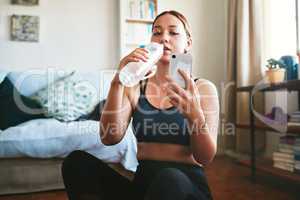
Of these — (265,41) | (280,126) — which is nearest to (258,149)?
(280,126)

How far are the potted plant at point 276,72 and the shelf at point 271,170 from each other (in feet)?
1.88

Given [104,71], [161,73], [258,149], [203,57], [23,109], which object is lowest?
[258,149]

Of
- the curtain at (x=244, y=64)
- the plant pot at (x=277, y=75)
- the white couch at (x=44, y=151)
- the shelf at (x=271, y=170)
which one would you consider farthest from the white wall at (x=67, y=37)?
the shelf at (x=271, y=170)

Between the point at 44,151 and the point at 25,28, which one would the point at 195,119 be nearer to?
the point at 44,151

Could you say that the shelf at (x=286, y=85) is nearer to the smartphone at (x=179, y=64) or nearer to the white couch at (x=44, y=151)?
the white couch at (x=44, y=151)

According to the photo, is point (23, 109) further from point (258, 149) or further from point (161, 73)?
point (258, 149)

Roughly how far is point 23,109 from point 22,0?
1001 mm

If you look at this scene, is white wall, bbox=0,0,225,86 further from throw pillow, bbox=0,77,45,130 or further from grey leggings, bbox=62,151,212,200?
grey leggings, bbox=62,151,212,200

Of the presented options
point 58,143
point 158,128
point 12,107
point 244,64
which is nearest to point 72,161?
point 158,128

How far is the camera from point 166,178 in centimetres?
52

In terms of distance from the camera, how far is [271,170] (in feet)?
5.48

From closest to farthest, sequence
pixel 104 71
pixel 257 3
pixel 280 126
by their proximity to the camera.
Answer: pixel 280 126 < pixel 257 3 < pixel 104 71

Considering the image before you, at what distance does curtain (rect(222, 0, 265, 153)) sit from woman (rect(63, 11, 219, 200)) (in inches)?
61.7

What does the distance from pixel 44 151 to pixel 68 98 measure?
53 cm
